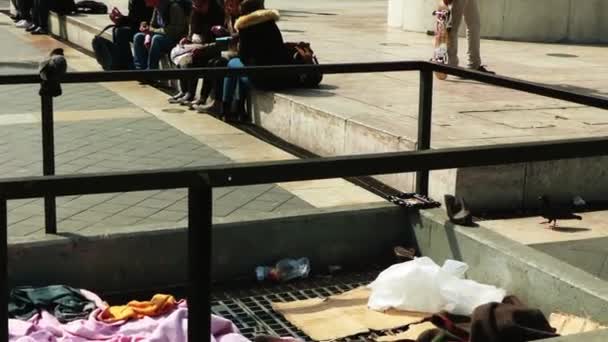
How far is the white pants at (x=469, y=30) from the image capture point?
33.2 feet

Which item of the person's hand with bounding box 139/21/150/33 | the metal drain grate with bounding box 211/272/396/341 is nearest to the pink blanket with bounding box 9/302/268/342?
the metal drain grate with bounding box 211/272/396/341

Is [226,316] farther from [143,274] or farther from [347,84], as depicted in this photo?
[347,84]

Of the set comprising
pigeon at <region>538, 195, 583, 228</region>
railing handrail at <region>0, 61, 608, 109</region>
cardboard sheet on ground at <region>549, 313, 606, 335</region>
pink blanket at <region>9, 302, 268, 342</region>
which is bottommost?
pigeon at <region>538, 195, 583, 228</region>

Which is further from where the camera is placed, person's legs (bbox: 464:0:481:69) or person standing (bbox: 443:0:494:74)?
person's legs (bbox: 464:0:481:69)

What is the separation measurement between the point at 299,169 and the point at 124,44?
971cm

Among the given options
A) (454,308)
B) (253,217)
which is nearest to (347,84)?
(253,217)

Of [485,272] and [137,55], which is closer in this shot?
[485,272]

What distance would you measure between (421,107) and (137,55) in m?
7.04

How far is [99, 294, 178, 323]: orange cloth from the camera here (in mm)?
4012

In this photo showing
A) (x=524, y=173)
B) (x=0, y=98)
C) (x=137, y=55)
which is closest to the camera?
(x=524, y=173)

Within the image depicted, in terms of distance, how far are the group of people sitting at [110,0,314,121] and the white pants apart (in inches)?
78.6

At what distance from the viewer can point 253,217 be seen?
4.71m

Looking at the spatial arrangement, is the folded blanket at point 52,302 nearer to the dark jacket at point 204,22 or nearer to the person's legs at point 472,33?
the dark jacket at point 204,22

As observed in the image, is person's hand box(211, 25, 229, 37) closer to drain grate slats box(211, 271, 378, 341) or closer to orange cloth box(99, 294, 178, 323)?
drain grate slats box(211, 271, 378, 341)
